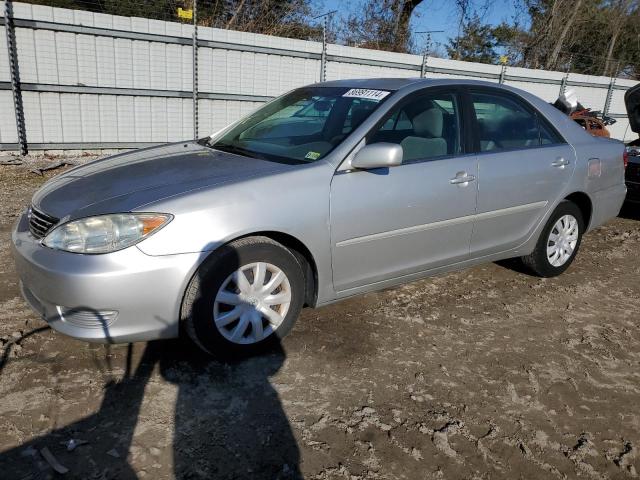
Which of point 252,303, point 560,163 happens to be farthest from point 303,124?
point 560,163

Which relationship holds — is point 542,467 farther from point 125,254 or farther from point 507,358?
point 125,254

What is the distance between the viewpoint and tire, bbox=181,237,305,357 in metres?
2.67

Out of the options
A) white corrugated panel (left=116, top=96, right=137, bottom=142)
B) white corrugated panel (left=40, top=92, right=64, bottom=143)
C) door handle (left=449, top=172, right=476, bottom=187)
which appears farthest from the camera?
white corrugated panel (left=116, top=96, right=137, bottom=142)

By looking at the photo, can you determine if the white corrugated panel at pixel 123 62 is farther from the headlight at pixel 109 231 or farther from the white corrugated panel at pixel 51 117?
the headlight at pixel 109 231

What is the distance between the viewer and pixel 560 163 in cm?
415

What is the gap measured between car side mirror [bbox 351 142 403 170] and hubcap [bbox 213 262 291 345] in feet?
2.56

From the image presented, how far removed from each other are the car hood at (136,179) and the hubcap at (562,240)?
101 inches

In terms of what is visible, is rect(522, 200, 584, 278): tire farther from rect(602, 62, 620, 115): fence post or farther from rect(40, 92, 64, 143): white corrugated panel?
rect(602, 62, 620, 115): fence post

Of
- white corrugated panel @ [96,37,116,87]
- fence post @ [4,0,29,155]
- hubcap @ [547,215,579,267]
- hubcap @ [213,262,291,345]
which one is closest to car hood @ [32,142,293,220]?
hubcap @ [213,262,291,345]

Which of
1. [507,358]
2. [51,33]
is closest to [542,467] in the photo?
[507,358]

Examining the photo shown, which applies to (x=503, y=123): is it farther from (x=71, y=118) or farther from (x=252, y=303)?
(x=71, y=118)

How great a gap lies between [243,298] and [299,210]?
1.84 feet

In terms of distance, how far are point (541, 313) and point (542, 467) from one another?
1772 millimetres

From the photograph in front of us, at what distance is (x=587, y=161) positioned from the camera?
14.3 ft
